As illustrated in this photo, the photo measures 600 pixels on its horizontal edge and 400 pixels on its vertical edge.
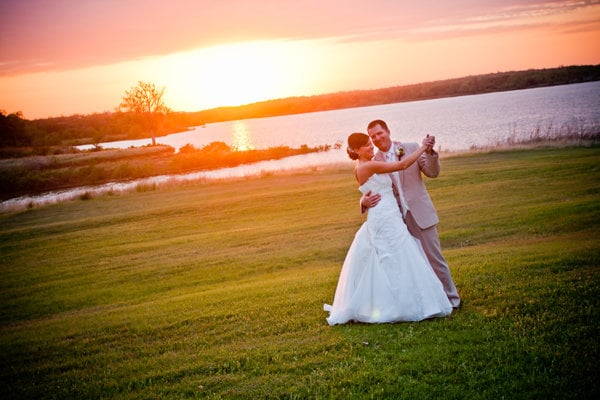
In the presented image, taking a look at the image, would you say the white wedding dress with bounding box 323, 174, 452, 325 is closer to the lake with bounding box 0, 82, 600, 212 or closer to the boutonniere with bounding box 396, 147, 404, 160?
the boutonniere with bounding box 396, 147, 404, 160

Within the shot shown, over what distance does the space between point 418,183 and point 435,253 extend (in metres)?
1.26

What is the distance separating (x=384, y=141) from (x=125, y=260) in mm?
12434

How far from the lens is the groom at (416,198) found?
7.28 metres

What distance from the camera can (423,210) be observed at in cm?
736

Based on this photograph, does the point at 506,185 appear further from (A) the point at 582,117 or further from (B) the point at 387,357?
(A) the point at 582,117

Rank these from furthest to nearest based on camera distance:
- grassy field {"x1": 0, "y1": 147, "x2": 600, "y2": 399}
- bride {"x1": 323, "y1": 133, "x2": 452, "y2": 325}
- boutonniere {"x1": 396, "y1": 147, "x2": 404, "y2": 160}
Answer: boutonniere {"x1": 396, "y1": 147, "x2": 404, "y2": 160}
bride {"x1": 323, "y1": 133, "x2": 452, "y2": 325}
grassy field {"x1": 0, "y1": 147, "x2": 600, "y2": 399}

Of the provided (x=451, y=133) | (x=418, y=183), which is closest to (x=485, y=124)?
(x=451, y=133)

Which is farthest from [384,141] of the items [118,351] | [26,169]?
[26,169]

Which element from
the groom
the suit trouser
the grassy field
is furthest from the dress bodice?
the grassy field

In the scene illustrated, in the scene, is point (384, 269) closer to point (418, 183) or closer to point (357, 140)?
point (418, 183)

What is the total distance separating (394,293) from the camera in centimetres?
704

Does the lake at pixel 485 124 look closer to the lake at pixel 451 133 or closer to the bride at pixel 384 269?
the lake at pixel 451 133

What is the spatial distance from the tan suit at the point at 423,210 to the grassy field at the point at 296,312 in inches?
27.4

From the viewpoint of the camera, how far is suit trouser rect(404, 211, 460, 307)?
7.32 meters
